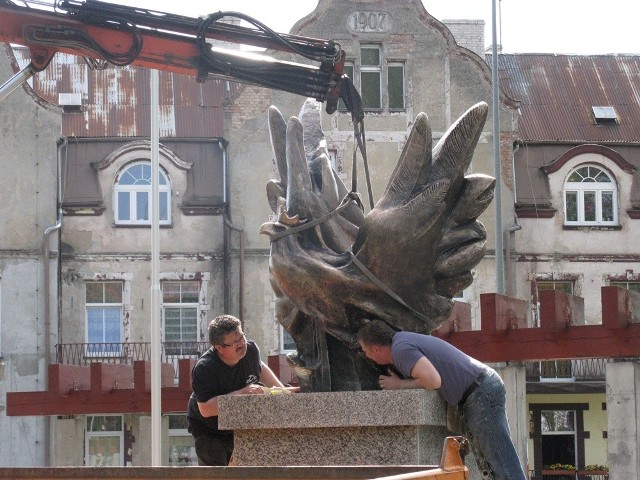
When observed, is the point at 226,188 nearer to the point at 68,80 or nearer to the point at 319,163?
the point at 68,80

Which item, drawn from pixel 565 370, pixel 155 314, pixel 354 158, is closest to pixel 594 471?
pixel 565 370

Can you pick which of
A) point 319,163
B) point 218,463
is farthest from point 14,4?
point 218,463

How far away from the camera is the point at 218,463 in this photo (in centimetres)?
1139

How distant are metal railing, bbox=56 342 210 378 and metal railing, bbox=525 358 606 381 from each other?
8524mm

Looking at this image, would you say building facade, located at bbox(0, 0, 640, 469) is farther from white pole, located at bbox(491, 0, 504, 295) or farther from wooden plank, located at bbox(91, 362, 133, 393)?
wooden plank, located at bbox(91, 362, 133, 393)

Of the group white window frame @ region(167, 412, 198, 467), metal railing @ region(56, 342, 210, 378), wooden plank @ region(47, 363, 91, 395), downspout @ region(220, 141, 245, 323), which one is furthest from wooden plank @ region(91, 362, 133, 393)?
downspout @ region(220, 141, 245, 323)

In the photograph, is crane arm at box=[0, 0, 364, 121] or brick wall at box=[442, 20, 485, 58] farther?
brick wall at box=[442, 20, 485, 58]

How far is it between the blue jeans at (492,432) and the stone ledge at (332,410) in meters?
0.60

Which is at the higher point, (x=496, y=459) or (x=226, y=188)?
(x=226, y=188)

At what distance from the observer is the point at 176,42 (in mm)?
14750

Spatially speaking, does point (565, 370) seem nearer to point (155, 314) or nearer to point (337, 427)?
point (155, 314)

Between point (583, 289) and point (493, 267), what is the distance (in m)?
2.44

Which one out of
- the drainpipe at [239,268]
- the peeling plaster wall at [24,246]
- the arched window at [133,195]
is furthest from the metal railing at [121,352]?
the arched window at [133,195]

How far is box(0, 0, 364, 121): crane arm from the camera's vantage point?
1405 centimetres
